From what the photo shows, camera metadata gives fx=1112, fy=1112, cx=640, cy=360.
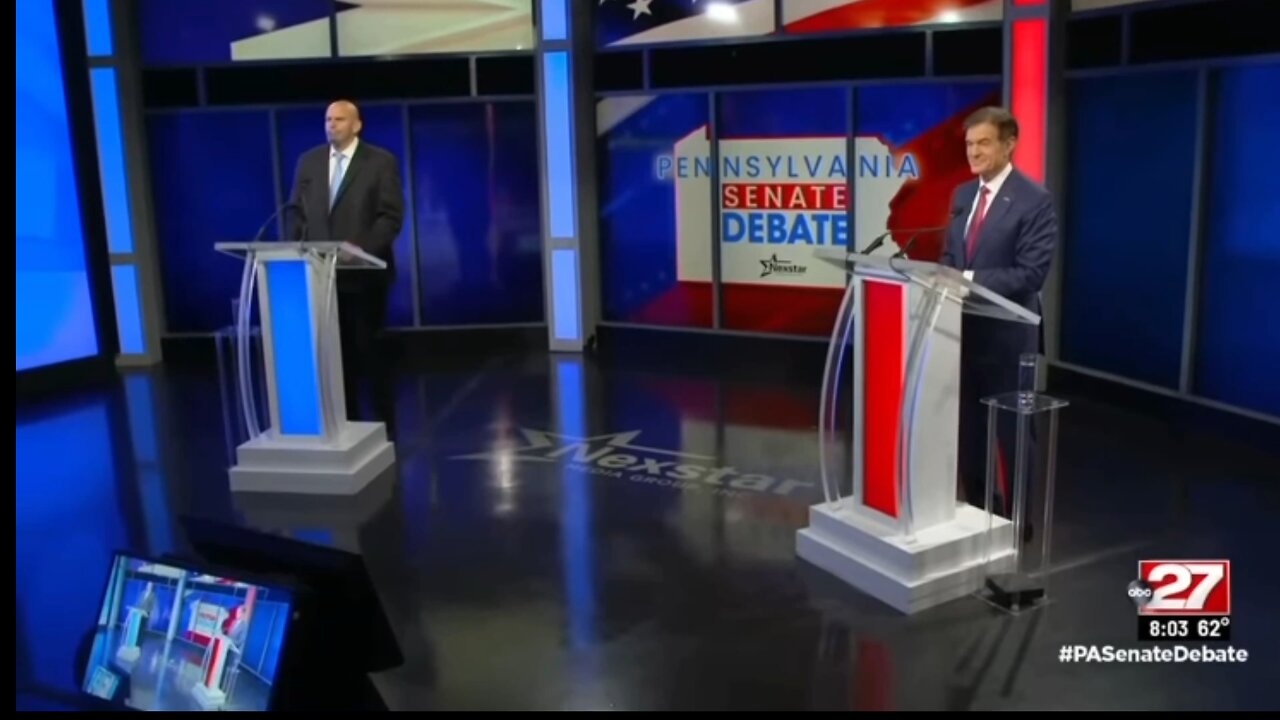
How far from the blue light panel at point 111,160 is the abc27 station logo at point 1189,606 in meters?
6.98

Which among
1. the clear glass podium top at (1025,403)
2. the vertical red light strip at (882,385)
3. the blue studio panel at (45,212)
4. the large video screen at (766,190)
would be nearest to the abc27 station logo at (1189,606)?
the clear glass podium top at (1025,403)

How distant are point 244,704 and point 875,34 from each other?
537cm

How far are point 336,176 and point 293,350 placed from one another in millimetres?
954

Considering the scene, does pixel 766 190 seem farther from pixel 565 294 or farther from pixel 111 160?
pixel 111 160

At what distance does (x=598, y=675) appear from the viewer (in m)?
3.25

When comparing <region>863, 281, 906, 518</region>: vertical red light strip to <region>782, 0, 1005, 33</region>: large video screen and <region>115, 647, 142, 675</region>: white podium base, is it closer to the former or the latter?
<region>115, 647, 142, 675</region>: white podium base

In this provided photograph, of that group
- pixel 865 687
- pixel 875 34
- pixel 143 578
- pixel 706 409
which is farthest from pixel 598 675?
pixel 875 34

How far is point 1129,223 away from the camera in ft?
19.5

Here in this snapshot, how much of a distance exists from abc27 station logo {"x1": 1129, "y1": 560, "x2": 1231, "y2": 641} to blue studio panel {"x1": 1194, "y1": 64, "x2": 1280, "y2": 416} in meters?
2.12

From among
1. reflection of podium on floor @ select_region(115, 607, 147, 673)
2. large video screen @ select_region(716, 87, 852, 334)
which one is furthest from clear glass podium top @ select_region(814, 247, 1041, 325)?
large video screen @ select_region(716, 87, 852, 334)

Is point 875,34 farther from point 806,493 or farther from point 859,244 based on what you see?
point 806,493

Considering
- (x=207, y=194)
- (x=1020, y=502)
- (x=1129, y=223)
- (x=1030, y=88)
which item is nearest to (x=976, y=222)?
(x=1020, y=502)

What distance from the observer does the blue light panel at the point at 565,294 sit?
794 centimetres

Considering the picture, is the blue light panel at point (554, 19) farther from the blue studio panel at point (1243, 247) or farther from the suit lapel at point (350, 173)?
the blue studio panel at point (1243, 247)
